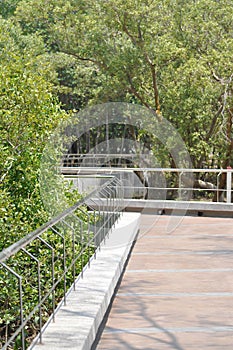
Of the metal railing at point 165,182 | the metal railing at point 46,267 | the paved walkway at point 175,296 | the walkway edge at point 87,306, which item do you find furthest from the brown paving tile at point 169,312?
the metal railing at point 165,182

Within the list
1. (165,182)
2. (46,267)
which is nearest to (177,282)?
(46,267)

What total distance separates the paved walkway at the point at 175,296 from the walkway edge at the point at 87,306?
270 millimetres

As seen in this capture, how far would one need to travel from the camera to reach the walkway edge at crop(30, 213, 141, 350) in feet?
15.2

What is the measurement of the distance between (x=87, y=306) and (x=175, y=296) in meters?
1.92

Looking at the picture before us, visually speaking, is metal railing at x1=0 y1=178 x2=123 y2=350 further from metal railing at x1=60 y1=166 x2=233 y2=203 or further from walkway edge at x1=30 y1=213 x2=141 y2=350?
metal railing at x1=60 y1=166 x2=233 y2=203

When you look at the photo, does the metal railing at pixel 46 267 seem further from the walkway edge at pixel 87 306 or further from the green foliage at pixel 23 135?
the green foliage at pixel 23 135

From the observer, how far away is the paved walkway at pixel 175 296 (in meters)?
5.71

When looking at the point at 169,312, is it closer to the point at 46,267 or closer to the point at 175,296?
the point at 175,296

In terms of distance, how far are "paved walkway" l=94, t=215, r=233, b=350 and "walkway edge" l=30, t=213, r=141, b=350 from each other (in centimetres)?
27

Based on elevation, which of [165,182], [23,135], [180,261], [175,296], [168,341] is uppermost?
[23,135]

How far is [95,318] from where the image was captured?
5.27 m

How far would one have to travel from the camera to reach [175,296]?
23.9ft

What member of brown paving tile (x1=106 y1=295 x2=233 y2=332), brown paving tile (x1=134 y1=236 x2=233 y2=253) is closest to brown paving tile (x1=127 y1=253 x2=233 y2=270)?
brown paving tile (x1=134 y1=236 x2=233 y2=253)

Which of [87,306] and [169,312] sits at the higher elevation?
[87,306]
